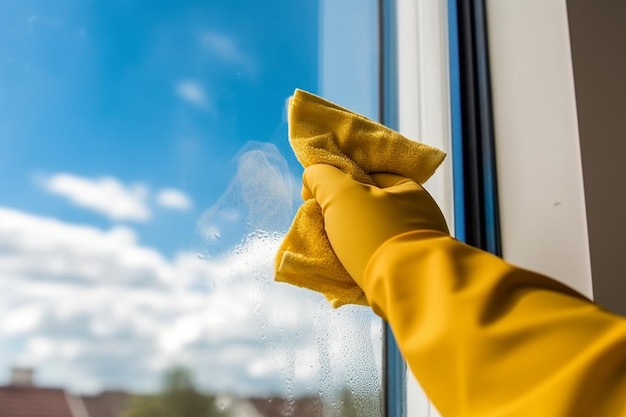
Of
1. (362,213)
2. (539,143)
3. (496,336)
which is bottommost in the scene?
(496,336)

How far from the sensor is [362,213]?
48 centimetres

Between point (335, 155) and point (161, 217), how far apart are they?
0.59 feet

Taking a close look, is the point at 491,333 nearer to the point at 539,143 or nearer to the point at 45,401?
the point at 45,401

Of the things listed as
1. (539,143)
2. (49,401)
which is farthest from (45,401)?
(539,143)

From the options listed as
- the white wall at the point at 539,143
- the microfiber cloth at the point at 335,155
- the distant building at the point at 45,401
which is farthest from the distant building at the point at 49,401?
the white wall at the point at 539,143

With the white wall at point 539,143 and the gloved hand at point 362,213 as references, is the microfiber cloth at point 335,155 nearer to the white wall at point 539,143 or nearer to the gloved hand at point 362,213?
the gloved hand at point 362,213

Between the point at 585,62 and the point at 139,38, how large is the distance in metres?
0.52

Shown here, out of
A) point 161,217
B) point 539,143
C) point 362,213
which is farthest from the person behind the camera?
point 539,143

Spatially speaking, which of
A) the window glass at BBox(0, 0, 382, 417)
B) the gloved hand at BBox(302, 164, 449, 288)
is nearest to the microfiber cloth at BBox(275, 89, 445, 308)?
the gloved hand at BBox(302, 164, 449, 288)

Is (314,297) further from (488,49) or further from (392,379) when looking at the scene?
(488,49)

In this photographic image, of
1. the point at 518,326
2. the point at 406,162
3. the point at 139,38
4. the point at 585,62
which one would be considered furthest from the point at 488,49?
the point at 518,326

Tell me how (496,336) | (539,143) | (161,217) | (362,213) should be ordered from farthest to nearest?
1. (539,143)
2. (161,217)
3. (362,213)
4. (496,336)

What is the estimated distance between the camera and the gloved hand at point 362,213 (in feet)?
1.54

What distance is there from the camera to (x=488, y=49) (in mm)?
899
